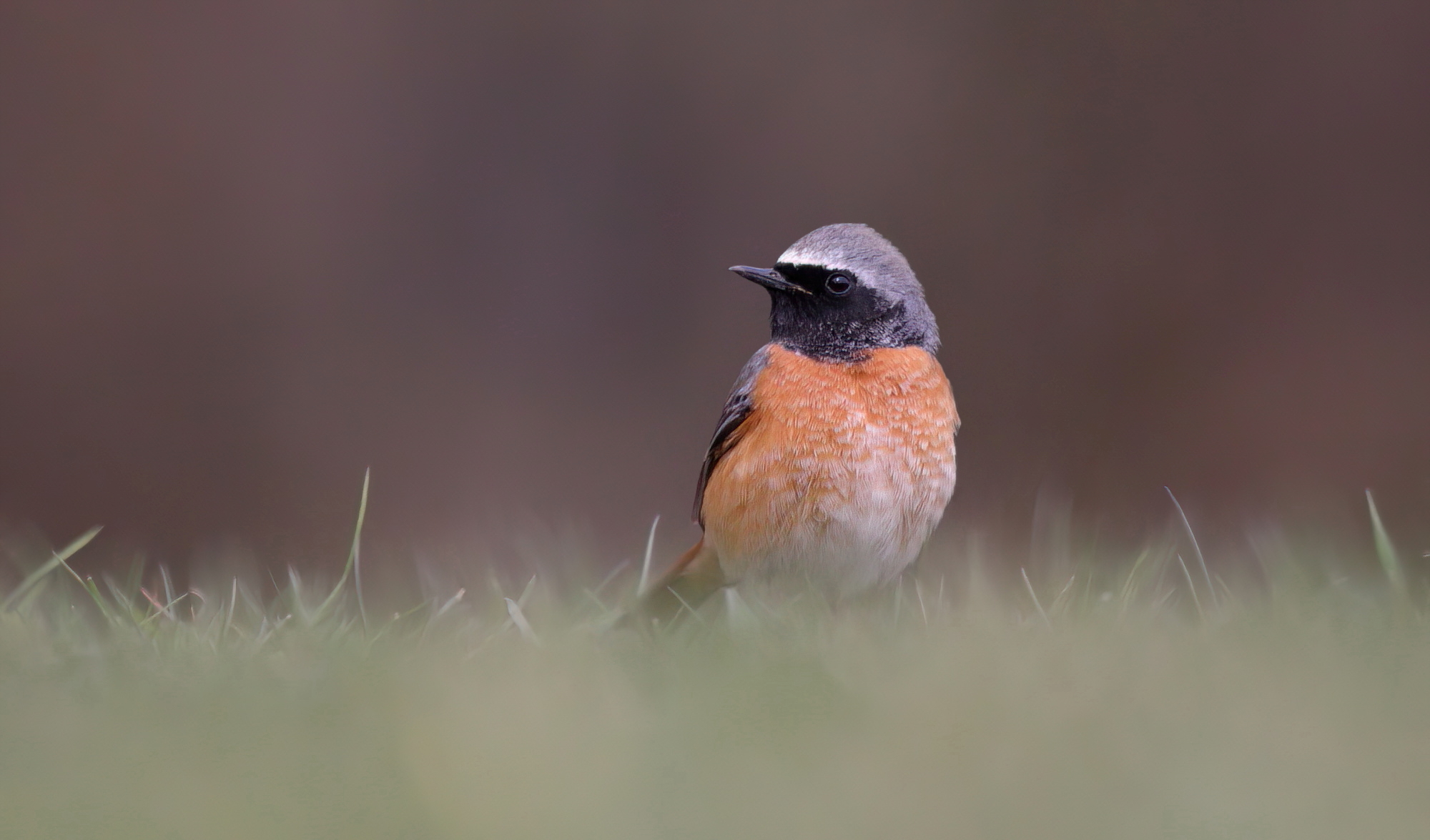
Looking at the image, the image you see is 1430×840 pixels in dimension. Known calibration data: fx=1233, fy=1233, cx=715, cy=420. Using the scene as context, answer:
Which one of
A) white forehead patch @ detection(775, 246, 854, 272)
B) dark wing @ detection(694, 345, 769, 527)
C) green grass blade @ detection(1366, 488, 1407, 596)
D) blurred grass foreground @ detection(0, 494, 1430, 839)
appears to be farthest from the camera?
dark wing @ detection(694, 345, 769, 527)

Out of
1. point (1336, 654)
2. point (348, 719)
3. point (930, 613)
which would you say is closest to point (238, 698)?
point (348, 719)

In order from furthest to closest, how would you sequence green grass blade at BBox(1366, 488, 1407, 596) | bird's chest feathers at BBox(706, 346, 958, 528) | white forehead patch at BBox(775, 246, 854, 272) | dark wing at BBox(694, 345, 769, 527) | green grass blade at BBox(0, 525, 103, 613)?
dark wing at BBox(694, 345, 769, 527)
white forehead patch at BBox(775, 246, 854, 272)
bird's chest feathers at BBox(706, 346, 958, 528)
green grass blade at BBox(0, 525, 103, 613)
green grass blade at BBox(1366, 488, 1407, 596)

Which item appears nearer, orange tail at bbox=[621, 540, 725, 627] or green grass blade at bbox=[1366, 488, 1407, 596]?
green grass blade at bbox=[1366, 488, 1407, 596]

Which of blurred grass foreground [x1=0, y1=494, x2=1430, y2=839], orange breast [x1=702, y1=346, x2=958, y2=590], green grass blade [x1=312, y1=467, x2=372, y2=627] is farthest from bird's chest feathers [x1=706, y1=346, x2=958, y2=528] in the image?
green grass blade [x1=312, y1=467, x2=372, y2=627]

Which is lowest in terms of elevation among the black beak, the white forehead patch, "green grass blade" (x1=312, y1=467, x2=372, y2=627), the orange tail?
the orange tail

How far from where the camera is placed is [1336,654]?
2.54 meters

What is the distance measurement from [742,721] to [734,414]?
68.1 inches

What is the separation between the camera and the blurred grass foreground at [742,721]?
1.91m

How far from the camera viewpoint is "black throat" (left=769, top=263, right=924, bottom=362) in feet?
12.4

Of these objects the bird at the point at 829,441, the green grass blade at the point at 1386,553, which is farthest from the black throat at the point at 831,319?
the green grass blade at the point at 1386,553

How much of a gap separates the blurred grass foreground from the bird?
432 millimetres

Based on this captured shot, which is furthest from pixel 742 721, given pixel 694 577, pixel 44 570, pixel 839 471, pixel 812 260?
pixel 44 570

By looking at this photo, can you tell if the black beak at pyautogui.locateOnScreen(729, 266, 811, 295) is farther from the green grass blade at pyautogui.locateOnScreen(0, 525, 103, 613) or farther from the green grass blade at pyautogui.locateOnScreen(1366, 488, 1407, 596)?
the green grass blade at pyautogui.locateOnScreen(0, 525, 103, 613)

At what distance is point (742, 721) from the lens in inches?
89.3
